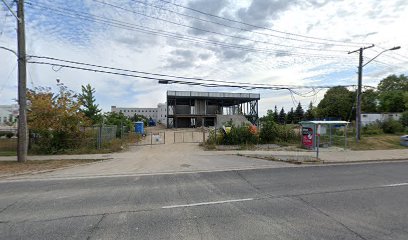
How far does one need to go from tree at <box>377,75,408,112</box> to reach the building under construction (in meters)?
30.8

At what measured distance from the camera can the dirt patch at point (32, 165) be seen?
1068 cm

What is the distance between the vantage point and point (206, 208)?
5766 millimetres

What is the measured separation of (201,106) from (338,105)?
124ft

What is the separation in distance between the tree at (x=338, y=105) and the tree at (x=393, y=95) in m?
6.91

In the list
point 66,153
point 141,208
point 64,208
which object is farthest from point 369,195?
point 66,153

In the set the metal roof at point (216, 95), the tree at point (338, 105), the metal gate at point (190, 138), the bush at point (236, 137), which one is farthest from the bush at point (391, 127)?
the tree at point (338, 105)

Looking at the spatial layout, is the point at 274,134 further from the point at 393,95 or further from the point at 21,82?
the point at 393,95

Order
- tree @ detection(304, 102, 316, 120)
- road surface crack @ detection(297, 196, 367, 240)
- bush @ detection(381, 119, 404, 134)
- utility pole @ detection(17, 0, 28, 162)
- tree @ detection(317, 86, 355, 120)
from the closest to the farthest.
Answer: road surface crack @ detection(297, 196, 367, 240) → utility pole @ detection(17, 0, 28, 162) → bush @ detection(381, 119, 404, 134) → tree @ detection(317, 86, 355, 120) → tree @ detection(304, 102, 316, 120)

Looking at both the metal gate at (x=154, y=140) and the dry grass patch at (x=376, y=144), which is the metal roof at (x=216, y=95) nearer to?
the metal gate at (x=154, y=140)

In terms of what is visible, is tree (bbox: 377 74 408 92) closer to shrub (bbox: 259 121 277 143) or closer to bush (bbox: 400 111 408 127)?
bush (bbox: 400 111 408 127)

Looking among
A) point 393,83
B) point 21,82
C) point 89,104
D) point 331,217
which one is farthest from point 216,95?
point 393,83

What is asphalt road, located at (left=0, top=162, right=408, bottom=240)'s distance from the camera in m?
4.47

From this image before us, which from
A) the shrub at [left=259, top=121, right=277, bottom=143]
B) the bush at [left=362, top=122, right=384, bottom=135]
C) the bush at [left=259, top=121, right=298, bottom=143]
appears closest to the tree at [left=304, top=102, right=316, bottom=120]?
the bush at [left=362, top=122, right=384, bottom=135]

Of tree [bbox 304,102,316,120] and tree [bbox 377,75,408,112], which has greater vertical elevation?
tree [bbox 377,75,408,112]
